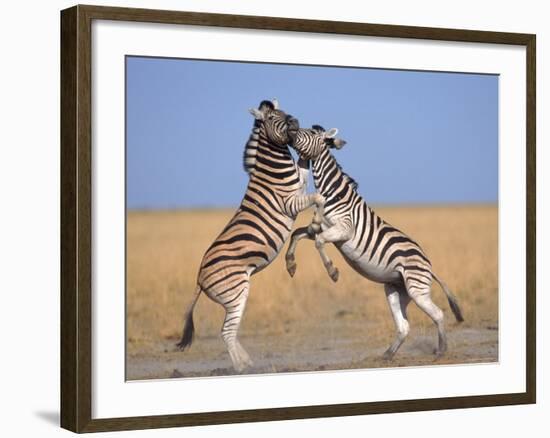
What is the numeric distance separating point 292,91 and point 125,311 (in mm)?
1814

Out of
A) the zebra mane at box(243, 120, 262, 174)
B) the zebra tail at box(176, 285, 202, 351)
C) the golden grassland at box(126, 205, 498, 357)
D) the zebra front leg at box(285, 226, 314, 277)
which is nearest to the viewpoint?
the golden grassland at box(126, 205, 498, 357)

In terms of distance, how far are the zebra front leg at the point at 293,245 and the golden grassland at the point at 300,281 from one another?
0.12 feet

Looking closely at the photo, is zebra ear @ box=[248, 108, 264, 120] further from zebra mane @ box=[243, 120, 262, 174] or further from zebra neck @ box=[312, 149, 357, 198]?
zebra neck @ box=[312, 149, 357, 198]

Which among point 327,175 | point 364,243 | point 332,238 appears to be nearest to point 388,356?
point 364,243

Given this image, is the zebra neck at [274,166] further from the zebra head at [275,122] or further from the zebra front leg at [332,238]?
the zebra front leg at [332,238]

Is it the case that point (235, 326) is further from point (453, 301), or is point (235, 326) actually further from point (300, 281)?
point (453, 301)

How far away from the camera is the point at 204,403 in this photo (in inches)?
366

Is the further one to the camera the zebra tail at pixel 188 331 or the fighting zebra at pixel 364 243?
the fighting zebra at pixel 364 243

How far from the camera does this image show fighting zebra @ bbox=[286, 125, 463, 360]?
32.1 ft

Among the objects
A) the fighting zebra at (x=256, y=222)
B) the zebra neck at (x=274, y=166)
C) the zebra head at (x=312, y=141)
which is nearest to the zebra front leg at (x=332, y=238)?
the fighting zebra at (x=256, y=222)

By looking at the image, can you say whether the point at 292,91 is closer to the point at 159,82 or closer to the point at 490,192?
the point at 159,82

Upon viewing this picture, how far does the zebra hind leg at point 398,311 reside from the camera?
393 inches

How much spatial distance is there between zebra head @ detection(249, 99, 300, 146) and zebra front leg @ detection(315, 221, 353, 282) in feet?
2.19

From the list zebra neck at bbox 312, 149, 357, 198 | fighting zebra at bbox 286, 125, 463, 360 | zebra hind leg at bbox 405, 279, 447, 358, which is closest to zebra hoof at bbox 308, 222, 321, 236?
fighting zebra at bbox 286, 125, 463, 360
